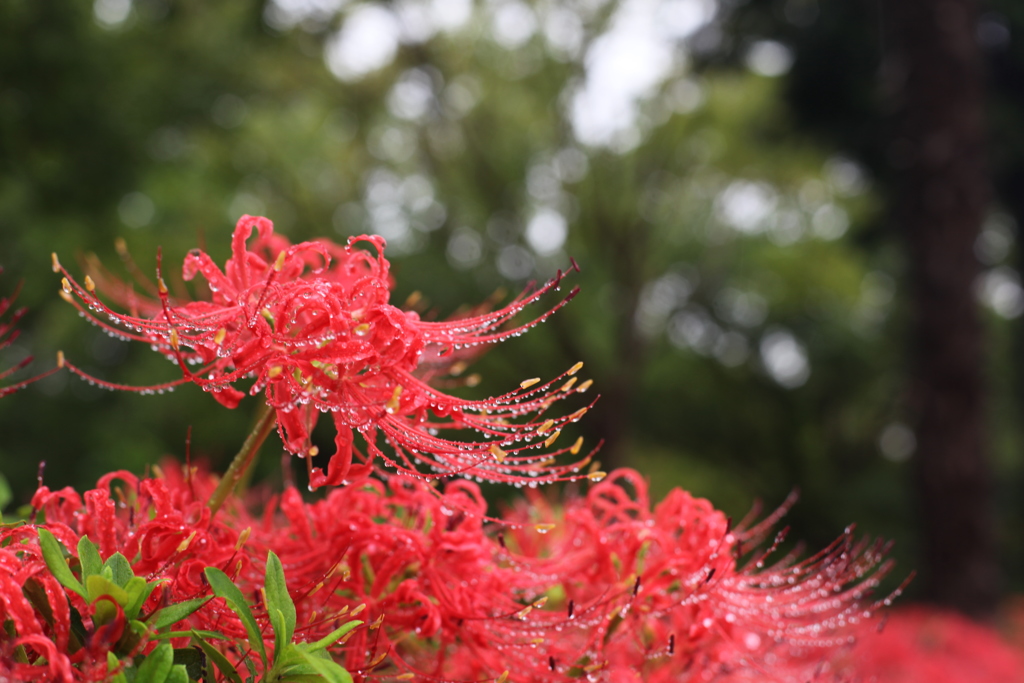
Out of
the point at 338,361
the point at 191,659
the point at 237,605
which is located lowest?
the point at 191,659

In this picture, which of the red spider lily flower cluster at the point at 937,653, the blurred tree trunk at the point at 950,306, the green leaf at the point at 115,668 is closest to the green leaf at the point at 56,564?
the green leaf at the point at 115,668

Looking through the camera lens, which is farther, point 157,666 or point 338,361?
point 338,361

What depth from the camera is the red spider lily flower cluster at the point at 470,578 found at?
142 cm

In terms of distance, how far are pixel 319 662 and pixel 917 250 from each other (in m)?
6.06

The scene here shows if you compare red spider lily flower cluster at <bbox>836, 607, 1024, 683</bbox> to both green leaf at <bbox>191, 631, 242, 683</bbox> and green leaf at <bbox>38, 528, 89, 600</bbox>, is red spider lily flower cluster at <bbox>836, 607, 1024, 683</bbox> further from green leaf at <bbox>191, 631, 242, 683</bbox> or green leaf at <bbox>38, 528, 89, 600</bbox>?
green leaf at <bbox>38, 528, 89, 600</bbox>

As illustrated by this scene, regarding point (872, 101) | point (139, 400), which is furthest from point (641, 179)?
point (139, 400)

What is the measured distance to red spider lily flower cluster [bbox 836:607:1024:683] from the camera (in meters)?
3.56

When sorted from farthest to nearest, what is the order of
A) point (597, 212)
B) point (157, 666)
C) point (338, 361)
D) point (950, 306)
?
1. point (597, 212)
2. point (950, 306)
3. point (338, 361)
4. point (157, 666)

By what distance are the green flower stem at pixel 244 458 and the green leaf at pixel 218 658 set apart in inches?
12.4

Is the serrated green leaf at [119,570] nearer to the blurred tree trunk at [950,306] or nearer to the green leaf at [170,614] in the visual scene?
the green leaf at [170,614]

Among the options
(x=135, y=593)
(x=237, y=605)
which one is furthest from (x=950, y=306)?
(x=135, y=593)

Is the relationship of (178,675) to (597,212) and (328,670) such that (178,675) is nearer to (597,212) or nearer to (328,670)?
(328,670)

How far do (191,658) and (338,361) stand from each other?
50 cm

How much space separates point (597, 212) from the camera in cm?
1009
